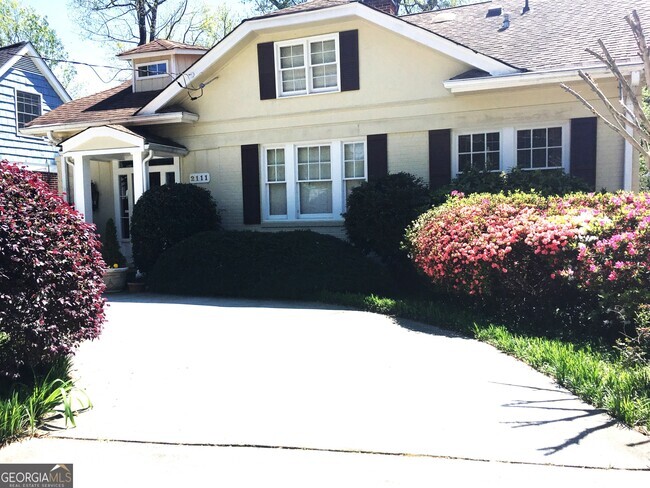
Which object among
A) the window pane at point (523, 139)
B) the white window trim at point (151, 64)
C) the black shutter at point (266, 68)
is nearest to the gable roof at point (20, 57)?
the white window trim at point (151, 64)

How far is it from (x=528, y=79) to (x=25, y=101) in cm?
1772

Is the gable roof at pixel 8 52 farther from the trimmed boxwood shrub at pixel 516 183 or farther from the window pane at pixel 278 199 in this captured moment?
the trimmed boxwood shrub at pixel 516 183

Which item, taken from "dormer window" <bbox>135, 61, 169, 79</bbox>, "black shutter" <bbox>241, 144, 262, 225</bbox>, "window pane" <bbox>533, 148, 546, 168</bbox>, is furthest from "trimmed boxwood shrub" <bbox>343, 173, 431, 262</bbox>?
"dormer window" <bbox>135, 61, 169, 79</bbox>

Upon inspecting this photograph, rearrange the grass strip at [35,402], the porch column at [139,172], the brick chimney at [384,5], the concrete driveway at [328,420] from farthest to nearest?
the brick chimney at [384,5] < the porch column at [139,172] < the grass strip at [35,402] < the concrete driveway at [328,420]

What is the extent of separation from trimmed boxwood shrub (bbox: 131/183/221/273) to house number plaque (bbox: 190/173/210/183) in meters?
1.34

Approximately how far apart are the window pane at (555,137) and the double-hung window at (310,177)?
3945 millimetres

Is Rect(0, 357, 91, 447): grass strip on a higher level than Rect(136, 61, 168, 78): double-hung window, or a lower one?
lower

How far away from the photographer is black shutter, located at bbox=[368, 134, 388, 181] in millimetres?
13698

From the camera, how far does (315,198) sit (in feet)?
48.0

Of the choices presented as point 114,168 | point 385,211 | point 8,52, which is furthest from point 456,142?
point 8,52

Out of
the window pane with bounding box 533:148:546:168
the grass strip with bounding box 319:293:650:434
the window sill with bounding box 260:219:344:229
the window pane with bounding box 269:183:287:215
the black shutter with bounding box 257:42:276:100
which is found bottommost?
the grass strip with bounding box 319:293:650:434

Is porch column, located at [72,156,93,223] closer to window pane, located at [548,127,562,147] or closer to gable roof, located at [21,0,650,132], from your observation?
gable roof, located at [21,0,650,132]

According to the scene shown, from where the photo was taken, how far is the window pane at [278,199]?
1495 cm

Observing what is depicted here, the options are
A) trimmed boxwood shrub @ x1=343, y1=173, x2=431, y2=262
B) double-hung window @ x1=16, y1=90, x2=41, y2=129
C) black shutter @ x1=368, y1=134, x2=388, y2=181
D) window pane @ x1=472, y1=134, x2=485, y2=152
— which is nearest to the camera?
trimmed boxwood shrub @ x1=343, y1=173, x2=431, y2=262
